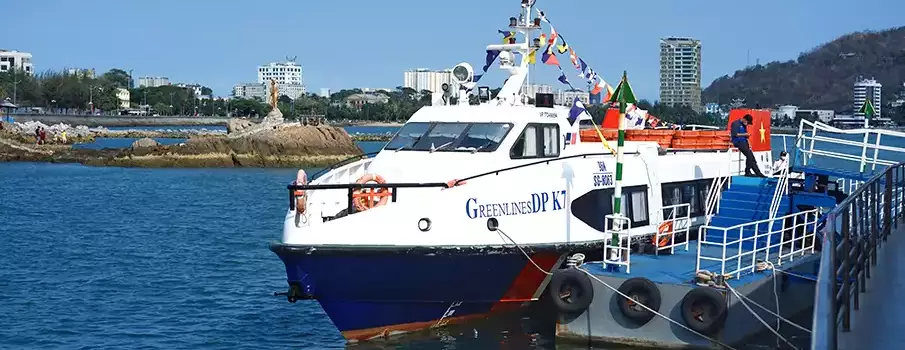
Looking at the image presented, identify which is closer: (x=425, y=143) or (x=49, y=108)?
(x=425, y=143)

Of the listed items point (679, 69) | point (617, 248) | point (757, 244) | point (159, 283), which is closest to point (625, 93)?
point (617, 248)

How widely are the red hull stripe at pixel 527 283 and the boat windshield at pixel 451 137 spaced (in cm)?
194

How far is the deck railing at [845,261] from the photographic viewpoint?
244 inches

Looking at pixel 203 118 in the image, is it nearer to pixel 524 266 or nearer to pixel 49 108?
pixel 49 108

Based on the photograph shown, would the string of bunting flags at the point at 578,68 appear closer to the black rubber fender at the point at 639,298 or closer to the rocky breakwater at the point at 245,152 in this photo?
the black rubber fender at the point at 639,298

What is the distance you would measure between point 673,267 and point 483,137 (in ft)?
11.9

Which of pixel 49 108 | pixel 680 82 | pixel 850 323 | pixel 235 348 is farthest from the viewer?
pixel 49 108

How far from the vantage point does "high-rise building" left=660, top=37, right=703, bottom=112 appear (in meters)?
50.0

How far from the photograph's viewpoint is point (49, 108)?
187 meters

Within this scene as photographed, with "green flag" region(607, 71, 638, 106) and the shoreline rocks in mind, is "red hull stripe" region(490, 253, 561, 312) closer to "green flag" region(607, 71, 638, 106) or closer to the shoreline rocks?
"green flag" region(607, 71, 638, 106)

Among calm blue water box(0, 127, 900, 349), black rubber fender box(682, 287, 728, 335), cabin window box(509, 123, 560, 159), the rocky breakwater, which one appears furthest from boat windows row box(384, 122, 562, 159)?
the rocky breakwater

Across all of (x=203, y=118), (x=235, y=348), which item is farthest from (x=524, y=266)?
(x=203, y=118)

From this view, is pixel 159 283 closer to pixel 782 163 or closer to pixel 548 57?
pixel 548 57

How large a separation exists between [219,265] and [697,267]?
1323 centimetres
